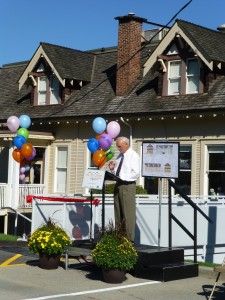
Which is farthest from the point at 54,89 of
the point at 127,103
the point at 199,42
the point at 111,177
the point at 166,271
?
the point at 166,271

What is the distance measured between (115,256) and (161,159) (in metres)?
2.37

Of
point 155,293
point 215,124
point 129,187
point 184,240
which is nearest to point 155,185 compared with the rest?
point 215,124

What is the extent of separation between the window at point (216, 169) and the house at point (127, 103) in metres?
0.03

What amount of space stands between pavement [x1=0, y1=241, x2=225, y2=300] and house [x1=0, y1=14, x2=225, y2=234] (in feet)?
31.2

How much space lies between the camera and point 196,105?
19891mm

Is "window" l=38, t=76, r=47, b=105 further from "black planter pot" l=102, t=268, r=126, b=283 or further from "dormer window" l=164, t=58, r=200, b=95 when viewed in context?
"black planter pot" l=102, t=268, r=126, b=283

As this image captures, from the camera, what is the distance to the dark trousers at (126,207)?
1068 centimetres

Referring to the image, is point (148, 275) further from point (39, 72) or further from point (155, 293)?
point (39, 72)

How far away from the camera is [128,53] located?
77.0 ft

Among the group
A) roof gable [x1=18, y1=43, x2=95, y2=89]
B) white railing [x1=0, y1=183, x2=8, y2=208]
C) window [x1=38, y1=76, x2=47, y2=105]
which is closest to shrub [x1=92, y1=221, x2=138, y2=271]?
white railing [x1=0, y1=183, x2=8, y2=208]

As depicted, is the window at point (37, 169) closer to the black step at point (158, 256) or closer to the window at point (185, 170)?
the window at point (185, 170)

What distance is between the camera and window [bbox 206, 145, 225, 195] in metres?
19.8

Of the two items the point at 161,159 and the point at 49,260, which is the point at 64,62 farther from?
the point at 49,260

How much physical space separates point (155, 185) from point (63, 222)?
8.05 m
